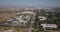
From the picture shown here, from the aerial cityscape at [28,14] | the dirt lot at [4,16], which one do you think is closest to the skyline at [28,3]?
the aerial cityscape at [28,14]

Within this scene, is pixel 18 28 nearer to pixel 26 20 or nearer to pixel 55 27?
pixel 26 20

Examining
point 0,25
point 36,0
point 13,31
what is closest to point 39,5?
point 36,0

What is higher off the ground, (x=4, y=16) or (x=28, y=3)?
(x=28, y=3)

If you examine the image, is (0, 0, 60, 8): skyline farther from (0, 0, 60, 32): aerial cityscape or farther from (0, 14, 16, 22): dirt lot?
(0, 14, 16, 22): dirt lot

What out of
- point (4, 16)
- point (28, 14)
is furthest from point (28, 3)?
point (4, 16)

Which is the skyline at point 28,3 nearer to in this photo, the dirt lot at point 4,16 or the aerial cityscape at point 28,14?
the aerial cityscape at point 28,14

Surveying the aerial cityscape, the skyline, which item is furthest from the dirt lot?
the skyline

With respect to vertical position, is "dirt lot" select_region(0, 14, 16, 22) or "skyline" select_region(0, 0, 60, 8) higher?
"skyline" select_region(0, 0, 60, 8)

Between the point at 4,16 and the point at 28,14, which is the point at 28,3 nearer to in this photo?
the point at 28,14

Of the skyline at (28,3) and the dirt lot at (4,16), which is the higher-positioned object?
the skyline at (28,3)
